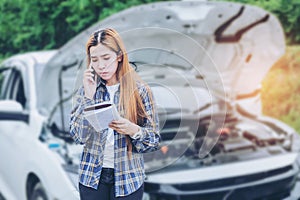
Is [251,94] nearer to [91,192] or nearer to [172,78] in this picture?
[172,78]

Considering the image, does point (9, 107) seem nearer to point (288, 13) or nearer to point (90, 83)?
point (90, 83)

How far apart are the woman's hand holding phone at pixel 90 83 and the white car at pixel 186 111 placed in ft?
2.08

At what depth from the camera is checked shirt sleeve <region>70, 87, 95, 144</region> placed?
174 centimetres

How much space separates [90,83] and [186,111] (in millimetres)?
1339

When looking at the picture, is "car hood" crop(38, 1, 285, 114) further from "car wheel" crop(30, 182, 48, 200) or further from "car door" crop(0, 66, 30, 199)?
"car wheel" crop(30, 182, 48, 200)

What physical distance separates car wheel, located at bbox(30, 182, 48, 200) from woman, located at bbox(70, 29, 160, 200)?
1.24m

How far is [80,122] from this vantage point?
1.75m

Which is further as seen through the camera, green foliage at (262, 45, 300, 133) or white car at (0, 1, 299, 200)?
green foliage at (262, 45, 300, 133)

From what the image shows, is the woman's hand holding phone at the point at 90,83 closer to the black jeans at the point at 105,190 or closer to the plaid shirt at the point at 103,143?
the plaid shirt at the point at 103,143

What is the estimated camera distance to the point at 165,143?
10.0 feet

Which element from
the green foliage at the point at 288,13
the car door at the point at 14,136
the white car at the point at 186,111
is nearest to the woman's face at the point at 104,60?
the white car at the point at 186,111

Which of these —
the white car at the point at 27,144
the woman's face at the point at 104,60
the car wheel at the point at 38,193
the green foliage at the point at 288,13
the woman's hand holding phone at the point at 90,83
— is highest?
the green foliage at the point at 288,13

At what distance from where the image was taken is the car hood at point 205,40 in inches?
111

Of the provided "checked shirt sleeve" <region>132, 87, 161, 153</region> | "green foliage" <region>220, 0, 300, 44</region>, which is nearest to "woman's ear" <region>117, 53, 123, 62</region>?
"checked shirt sleeve" <region>132, 87, 161, 153</region>
